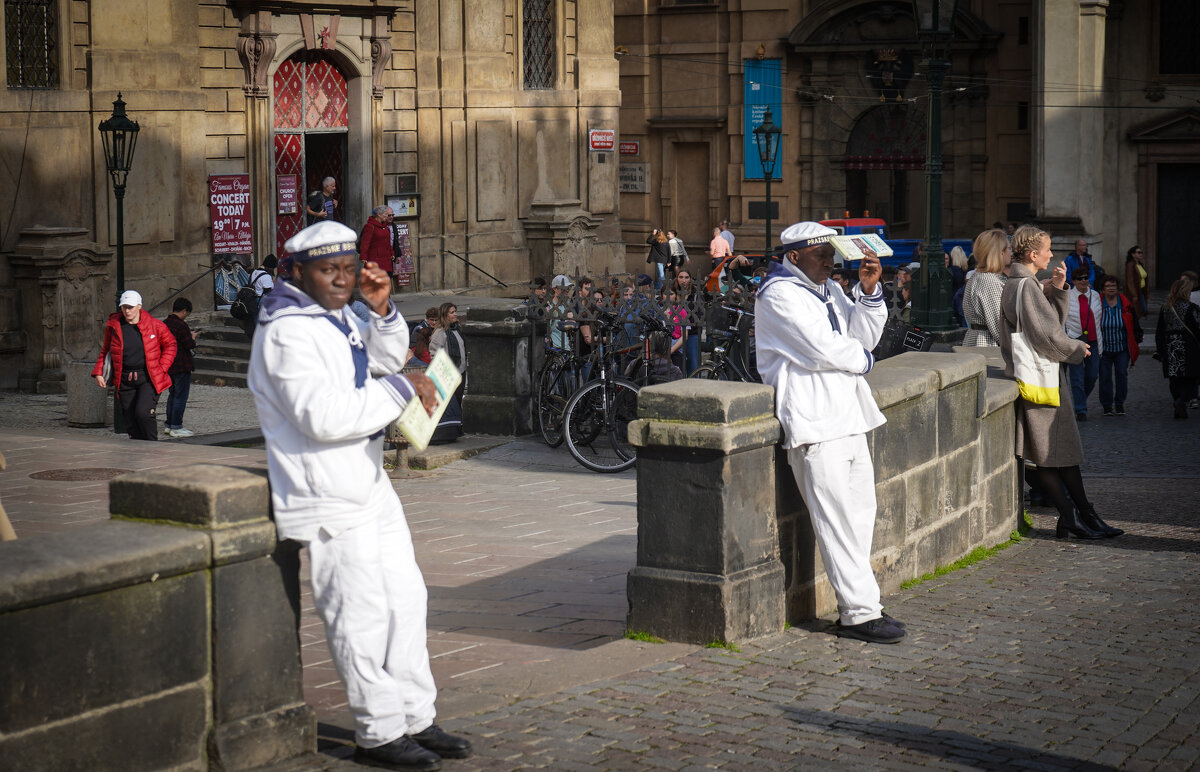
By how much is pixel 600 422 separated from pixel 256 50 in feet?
39.2

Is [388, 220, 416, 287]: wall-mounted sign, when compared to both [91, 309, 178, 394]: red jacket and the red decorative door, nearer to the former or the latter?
the red decorative door

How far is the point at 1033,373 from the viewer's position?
32.3ft

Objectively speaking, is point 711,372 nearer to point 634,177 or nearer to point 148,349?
point 148,349

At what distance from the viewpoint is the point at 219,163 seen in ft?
75.0

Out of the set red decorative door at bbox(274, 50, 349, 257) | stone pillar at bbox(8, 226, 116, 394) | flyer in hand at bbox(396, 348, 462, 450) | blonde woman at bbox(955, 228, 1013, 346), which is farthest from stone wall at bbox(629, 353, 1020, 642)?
red decorative door at bbox(274, 50, 349, 257)

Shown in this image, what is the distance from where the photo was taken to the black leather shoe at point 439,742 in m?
Answer: 5.16

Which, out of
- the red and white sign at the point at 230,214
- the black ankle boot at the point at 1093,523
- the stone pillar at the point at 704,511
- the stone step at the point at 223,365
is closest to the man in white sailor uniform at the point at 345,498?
the stone pillar at the point at 704,511

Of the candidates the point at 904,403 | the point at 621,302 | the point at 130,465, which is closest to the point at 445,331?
the point at 621,302

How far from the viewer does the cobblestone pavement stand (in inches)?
215

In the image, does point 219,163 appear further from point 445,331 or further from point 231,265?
point 445,331

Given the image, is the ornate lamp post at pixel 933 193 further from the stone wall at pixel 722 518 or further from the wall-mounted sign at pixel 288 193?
the stone wall at pixel 722 518

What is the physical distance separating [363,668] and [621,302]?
953cm

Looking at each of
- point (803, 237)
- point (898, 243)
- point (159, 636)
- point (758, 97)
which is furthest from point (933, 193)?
point (159, 636)

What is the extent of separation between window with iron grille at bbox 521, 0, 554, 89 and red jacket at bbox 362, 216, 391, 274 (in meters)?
5.70
